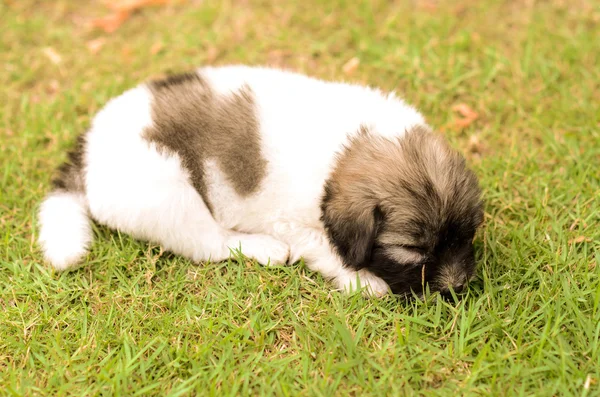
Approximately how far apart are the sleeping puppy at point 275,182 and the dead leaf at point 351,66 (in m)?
1.64

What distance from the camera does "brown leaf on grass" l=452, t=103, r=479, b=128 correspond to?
5.42 metres

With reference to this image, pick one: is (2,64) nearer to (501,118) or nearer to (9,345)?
(9,345)

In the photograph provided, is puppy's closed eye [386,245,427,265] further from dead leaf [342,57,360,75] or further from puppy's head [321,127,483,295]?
dead leaf [342,57,360,75]

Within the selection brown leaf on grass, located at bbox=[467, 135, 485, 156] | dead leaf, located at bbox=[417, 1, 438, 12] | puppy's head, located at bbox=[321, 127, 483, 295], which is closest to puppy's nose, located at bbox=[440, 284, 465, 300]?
puppy's head, located at bbox=[321, 127, 483, 295]

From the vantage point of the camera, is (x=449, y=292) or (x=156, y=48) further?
(x=156, y=48)

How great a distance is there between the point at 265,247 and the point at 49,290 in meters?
1.51

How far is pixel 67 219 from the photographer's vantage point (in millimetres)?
4285

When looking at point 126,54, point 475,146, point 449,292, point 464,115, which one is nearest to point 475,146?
point 475,146

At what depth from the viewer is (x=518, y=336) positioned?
358 cm

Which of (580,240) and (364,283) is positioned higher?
(580,240)

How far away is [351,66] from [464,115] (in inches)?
50.5

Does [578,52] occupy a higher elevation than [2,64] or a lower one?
higher

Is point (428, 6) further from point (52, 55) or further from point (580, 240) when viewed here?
point (52, 55)

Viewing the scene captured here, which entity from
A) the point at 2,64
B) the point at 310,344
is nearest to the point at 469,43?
the point at 310,344
